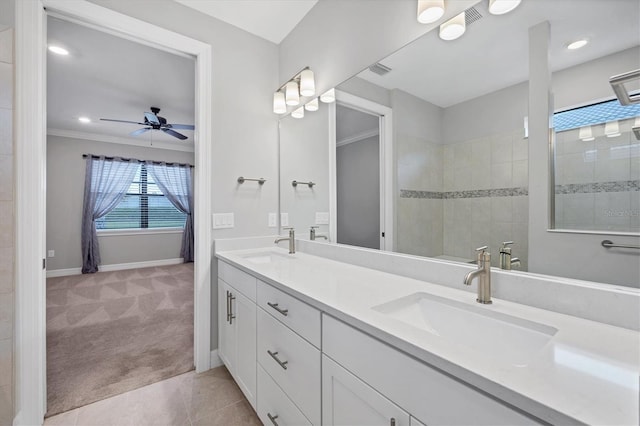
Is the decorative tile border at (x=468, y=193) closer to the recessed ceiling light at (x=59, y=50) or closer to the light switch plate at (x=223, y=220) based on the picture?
the light switch plate at (x=223, y=220)

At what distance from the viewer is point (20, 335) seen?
1.44 meters

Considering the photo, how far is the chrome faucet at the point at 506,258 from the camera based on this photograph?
3.27ft

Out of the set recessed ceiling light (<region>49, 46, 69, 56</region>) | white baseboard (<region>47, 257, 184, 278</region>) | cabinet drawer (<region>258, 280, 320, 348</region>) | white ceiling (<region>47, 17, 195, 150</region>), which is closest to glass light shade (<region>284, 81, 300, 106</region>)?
white ceiling (<region>47, 17, 195, 150</region>)

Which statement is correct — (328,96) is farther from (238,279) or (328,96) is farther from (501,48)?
(238,279)

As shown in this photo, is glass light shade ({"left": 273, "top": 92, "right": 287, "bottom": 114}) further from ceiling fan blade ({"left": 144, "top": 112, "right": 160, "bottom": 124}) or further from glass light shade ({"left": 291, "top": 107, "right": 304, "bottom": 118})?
ceiling fan blade ({"left": 144, "top": 112, "right": 160, "bottom": 124})

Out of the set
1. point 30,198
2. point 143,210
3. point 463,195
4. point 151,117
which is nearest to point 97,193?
point 143,210

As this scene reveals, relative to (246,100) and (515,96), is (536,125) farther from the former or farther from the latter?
(246,100)

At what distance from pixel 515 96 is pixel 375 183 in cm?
75

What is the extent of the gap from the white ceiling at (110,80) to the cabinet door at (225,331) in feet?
6.06

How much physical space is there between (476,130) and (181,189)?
6039 mm

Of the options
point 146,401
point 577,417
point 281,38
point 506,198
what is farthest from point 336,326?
point 281,38

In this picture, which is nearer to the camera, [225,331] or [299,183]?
[225,331]

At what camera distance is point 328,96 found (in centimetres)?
192

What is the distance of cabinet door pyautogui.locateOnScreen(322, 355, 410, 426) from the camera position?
0.71m
